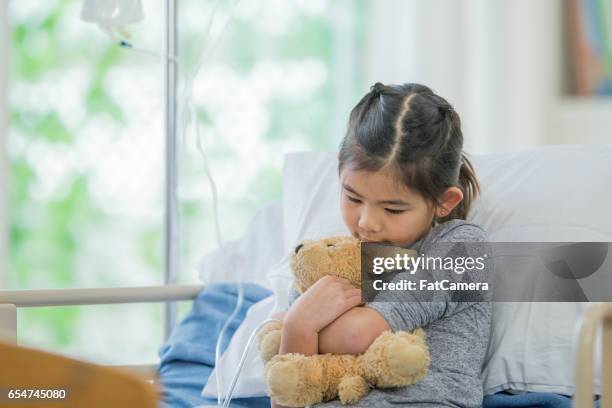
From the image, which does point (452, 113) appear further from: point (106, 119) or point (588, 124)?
point (588, 124)

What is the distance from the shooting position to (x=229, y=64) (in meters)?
2.90

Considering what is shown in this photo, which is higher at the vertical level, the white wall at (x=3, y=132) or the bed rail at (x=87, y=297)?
the white wall at (x=3, y=132)

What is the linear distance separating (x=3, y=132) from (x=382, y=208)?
162cm

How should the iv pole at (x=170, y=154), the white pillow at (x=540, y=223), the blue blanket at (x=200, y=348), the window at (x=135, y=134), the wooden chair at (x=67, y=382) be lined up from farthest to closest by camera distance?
the window at (x=135, y=134), the iv pole at (x=170, y=154), the blue blanket at (x=200, y=348), the white pillow at (x=540, y=223), the wooden chair at (x=67, y=382)

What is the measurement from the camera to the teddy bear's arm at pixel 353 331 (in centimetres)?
113

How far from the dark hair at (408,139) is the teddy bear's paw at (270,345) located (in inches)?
9.5

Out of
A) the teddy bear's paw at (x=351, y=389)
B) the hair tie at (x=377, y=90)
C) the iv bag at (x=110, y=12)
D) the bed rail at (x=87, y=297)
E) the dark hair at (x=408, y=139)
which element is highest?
the iv bag at (x=110, y=12)

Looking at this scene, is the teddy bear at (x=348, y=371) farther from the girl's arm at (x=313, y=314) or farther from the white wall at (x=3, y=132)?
the white wall at (x=3, y=132)

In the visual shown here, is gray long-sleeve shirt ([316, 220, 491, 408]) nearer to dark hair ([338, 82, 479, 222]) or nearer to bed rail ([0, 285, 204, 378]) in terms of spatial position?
dark hair ([338, 82, 479, 222])

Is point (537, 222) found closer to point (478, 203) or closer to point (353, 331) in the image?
point (478, 203)

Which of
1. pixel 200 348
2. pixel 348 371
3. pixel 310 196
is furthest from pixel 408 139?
pixel 200 348

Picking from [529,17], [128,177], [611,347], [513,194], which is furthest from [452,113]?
[529,17]

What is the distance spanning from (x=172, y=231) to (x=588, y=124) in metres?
1.83

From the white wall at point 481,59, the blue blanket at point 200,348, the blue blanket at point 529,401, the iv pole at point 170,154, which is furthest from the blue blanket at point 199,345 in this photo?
the white wall at point 481,59
